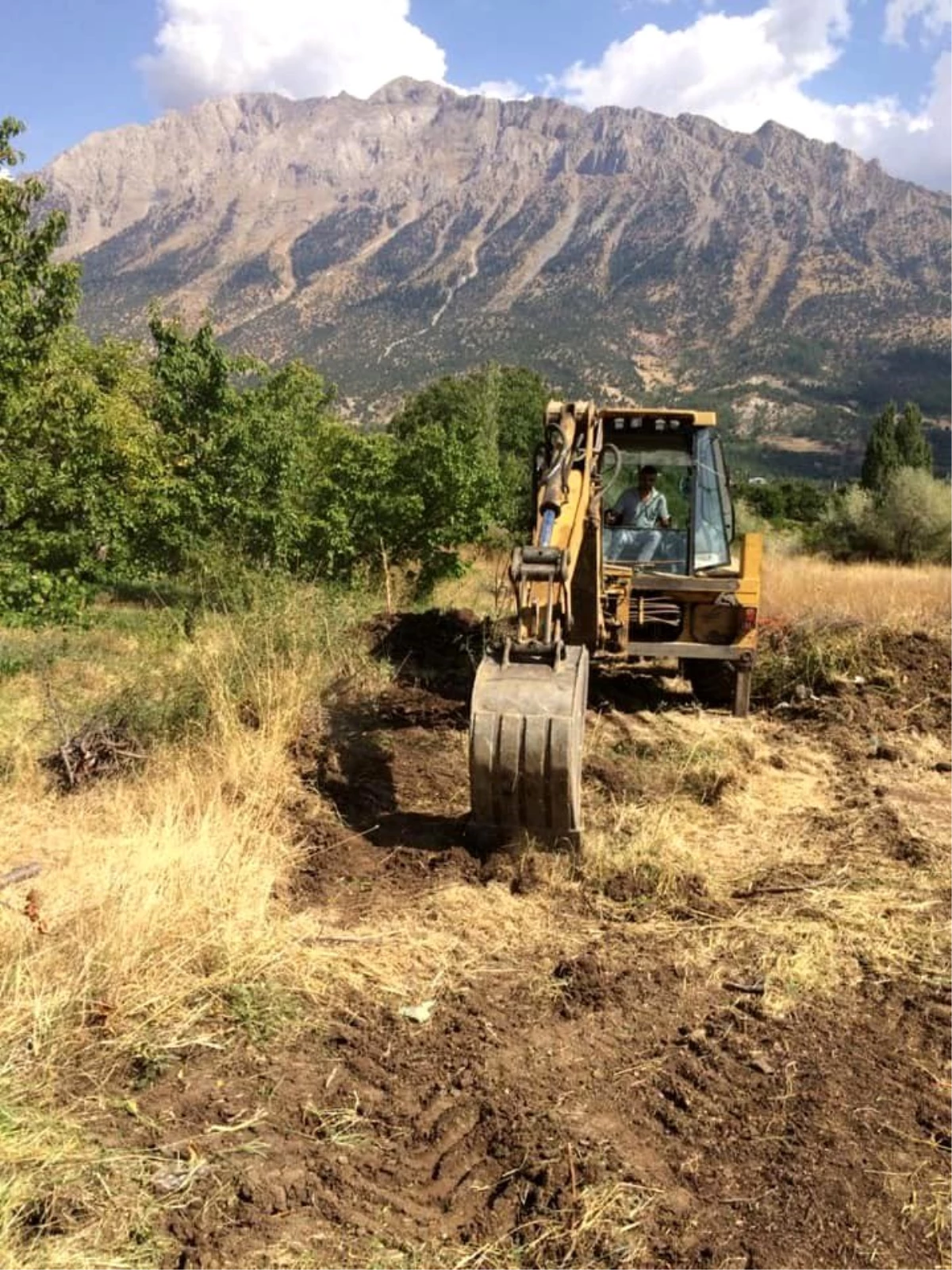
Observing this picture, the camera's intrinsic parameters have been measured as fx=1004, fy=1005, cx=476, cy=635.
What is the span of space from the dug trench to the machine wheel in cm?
226

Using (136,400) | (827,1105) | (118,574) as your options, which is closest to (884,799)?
(827,1105)

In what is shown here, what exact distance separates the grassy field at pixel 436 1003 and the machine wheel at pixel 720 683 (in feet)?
4.54

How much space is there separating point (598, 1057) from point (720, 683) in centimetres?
614

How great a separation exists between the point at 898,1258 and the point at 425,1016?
1.84m

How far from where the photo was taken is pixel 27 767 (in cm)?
650

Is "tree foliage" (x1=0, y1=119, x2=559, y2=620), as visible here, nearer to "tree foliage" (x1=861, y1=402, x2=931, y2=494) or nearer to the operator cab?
the operator cab

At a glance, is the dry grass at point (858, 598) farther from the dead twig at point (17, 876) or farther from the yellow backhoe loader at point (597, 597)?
the dead twig at point (17, 876)

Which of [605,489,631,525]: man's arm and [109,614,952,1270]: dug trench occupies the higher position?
[605,489,631,525]: man's arm

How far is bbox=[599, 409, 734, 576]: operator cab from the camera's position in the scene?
359 inches

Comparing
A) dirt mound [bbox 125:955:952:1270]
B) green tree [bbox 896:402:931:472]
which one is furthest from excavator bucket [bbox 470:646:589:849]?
green tree [bbox 896:402:931:472]

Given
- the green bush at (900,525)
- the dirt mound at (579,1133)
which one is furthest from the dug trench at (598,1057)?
the green bush at (900,525)

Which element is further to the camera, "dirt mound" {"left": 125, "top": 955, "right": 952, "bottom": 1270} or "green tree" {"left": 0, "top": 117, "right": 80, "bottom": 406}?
"green tree" {"left": 0, "top": 117, "right": 80, "bottom": 406}

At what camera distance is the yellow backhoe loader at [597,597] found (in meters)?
5.11

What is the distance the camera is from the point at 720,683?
372 inches
